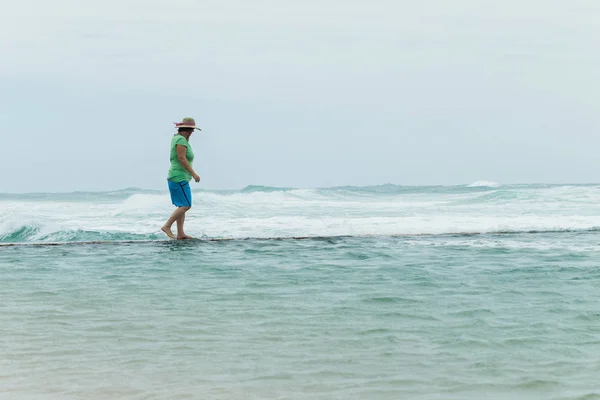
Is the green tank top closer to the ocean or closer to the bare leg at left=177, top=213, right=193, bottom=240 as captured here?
the bare leg at left=177, top=213, right=193, bottom=240

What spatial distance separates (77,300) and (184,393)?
2.57m

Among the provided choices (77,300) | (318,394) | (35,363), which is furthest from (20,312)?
(318,394)

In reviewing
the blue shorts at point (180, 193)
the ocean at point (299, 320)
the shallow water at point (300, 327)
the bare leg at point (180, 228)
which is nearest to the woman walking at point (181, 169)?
the blue shorts at point (180, 193)

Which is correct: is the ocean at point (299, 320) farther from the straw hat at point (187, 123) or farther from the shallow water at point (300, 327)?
the straw hat at point (187, 123)

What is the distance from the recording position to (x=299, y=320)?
4.83 metres

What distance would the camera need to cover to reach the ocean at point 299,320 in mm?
3475

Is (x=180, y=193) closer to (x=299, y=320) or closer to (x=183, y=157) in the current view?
(x=183, y=157)

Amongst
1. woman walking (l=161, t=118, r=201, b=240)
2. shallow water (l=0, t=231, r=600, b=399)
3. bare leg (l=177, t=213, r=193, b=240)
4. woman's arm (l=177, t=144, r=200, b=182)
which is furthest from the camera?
bare leg (l=177, t=213, r=193, b=240)

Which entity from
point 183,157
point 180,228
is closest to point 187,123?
point 183,157

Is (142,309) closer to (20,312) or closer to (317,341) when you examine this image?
(20,312)

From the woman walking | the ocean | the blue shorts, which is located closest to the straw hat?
the woman walking

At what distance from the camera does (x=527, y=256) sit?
27.2 feet

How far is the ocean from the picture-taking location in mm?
3475

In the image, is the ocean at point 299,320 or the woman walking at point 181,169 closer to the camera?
the ocean at point 299,320
